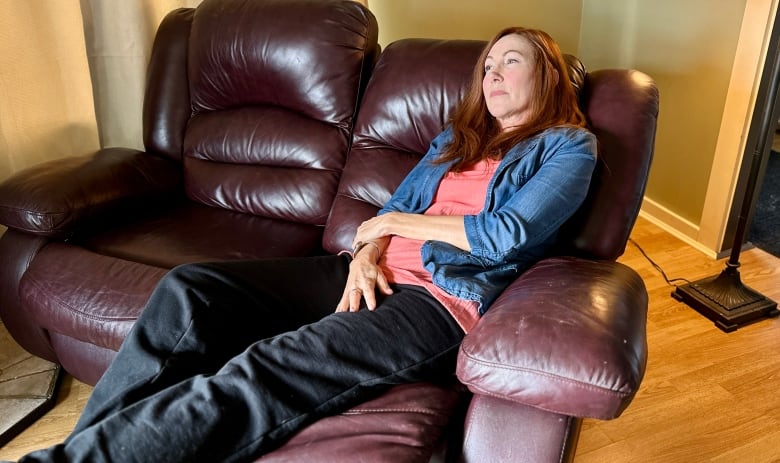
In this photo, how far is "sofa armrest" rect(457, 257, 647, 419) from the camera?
97 cm

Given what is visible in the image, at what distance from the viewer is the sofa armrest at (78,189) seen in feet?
5.49

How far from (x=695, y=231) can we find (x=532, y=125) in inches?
57.7

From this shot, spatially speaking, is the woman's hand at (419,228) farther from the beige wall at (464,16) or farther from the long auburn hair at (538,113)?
the beige wall at (464,16)

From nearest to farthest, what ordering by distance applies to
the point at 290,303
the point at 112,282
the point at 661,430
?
the point at 290,303 < the point at 112,282 < the point at 661,430

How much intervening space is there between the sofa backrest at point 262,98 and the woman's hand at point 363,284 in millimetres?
524

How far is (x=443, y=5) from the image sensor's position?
2.64 m

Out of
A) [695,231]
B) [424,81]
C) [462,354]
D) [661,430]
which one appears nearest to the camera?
[462,354]

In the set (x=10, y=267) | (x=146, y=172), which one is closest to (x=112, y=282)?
(x=10, y=267)

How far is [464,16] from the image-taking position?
2699 millimetres

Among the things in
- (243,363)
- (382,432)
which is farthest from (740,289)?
(243,363)

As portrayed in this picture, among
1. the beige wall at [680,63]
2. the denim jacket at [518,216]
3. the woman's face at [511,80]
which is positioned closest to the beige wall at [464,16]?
the beige wall at [680,63]

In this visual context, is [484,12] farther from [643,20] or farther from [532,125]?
[532,125]

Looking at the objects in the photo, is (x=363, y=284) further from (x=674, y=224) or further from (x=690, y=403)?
(x=674, y=224)

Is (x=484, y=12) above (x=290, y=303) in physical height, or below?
above
